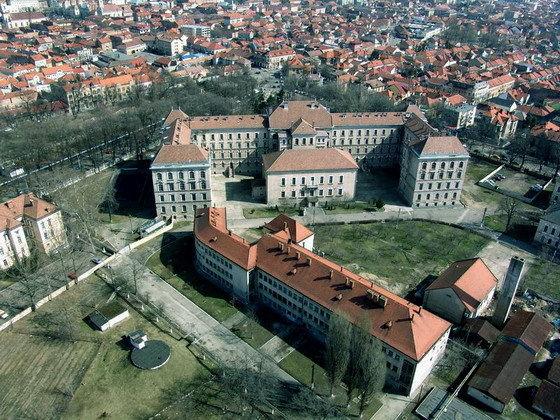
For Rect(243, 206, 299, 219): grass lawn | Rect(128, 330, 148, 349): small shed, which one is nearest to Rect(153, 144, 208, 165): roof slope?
Rect(243, 206, 299, 219): grass lawn

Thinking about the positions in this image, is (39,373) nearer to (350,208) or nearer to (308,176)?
(308,176)

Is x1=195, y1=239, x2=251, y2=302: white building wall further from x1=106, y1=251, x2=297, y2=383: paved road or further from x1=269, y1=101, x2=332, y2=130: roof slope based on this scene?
x1=269, y1=101, x2=332, y2=130: roof slope

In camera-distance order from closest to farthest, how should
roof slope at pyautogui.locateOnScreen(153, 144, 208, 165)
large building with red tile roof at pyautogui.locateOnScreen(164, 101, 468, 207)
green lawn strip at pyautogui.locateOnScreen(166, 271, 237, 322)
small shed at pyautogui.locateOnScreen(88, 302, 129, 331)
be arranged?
small shed at pyautogui.locateOnScreen(88, 302, 129, 331) → green lawn strip at pyautogui.locateOnScreen(166, 271, 237, 322) → roof slope at pyautogui.locateOnScreen(153, 144, 208, 165) → large building with red tile roof at pyautogui.locateOnScreen(164, 101, 468, 207)

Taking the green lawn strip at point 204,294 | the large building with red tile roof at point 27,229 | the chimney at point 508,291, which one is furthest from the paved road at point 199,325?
the chimney at point 508,291

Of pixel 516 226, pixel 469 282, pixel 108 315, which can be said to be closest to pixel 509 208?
pixel 516 226

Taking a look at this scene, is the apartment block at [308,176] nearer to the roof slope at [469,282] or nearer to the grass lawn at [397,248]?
the grass lawn at [397,248]

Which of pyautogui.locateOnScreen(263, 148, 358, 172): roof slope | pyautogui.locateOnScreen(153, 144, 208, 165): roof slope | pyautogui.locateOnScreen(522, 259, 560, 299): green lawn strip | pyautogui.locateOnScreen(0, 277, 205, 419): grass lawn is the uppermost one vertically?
pyautogui.locateOnScreen(153, 144, 208, 165): roof slope

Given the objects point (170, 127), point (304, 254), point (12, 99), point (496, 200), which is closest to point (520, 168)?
point (496, 200)
